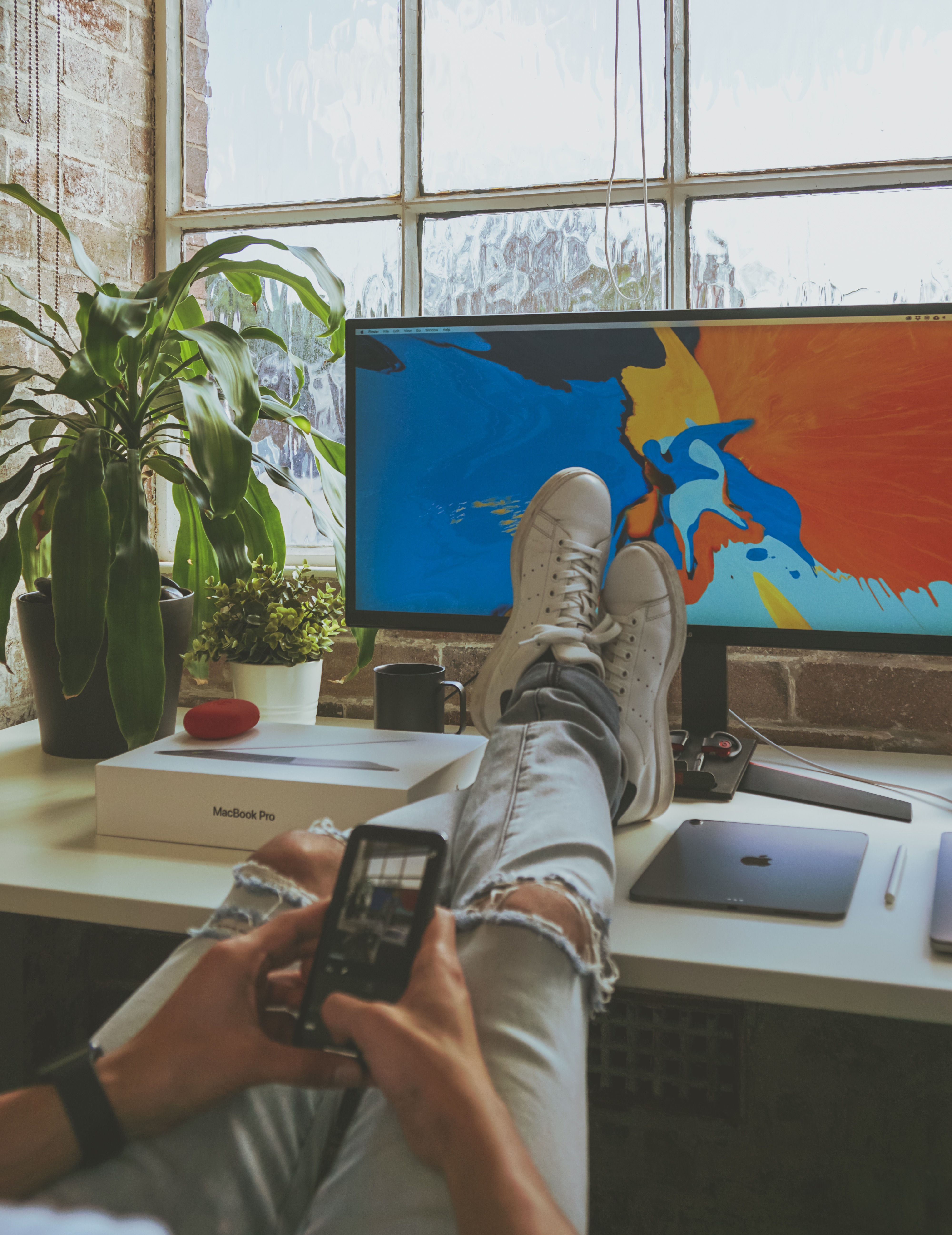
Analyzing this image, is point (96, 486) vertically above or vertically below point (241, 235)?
below

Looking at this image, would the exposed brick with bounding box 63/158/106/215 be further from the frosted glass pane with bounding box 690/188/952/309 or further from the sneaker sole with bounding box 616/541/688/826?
the sneaker sole with bounding box 616/541/688/826

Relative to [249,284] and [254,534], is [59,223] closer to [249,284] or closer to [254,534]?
[249,284]

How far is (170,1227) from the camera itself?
52 cm

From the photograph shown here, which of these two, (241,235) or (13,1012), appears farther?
(241,235)

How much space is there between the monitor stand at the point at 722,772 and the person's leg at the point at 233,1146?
0.50m

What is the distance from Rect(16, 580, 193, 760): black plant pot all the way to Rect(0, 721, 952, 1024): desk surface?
0.09 metres

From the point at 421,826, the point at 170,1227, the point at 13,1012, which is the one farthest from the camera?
the point at 13,1012

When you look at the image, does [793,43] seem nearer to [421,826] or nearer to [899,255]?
[899,255]

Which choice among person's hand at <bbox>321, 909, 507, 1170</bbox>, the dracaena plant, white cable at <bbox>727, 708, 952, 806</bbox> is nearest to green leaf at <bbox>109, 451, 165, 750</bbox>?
the dracaena plant

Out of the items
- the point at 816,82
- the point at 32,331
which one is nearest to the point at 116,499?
the point at 32,331

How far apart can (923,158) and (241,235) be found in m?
0.95

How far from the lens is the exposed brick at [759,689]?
1373 mm

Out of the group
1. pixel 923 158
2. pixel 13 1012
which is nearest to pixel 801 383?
pixel 923 158

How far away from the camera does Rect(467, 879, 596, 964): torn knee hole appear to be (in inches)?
23.6
